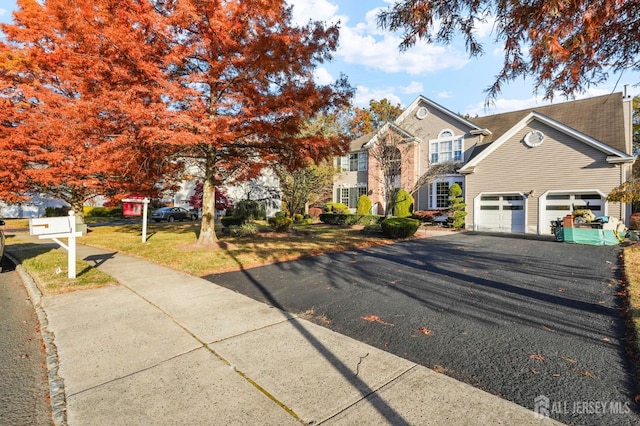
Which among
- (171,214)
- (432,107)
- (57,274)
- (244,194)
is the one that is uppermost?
(432,107)

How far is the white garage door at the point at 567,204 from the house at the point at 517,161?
0.04 meters

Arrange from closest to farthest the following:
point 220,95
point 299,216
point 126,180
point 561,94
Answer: point 561,94, point 220,95, point 126,180, point 299,216

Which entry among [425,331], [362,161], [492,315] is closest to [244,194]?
[362,161]

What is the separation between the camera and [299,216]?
81.0ft

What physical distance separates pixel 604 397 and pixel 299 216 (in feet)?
73.6

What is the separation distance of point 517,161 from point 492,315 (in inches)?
608

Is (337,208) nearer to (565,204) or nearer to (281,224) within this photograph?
(281,224)

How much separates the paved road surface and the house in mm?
19297

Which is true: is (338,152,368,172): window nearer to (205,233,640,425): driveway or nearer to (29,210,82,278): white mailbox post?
(205,233,640,425): driveway

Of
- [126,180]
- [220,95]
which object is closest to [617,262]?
[220,95]

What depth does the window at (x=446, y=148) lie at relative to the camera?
22234 millimetres

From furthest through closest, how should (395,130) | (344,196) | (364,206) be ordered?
(344,196)
(364,206)
(395,130)

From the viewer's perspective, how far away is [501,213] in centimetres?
1772

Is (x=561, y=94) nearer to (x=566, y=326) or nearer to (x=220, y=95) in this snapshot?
(x=566, y=326)
